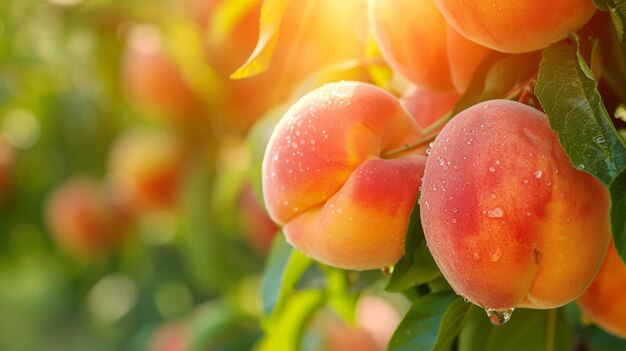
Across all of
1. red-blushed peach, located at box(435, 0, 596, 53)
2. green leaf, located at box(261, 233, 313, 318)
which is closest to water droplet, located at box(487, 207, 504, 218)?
red-blushed peach, located at box(435, 0, 596, 53)

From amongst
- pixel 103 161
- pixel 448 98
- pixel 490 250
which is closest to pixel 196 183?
pixel 103 161

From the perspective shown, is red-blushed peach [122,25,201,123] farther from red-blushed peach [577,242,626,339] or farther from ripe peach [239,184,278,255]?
red-blushed peach [577,242,626,339]

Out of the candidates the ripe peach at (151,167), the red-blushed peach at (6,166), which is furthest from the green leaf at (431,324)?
the red-blushed peach at (6,166)

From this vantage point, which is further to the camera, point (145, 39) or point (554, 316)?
point (145, 39)

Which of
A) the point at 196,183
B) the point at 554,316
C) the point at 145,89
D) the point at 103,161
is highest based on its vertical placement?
the point at 554,316

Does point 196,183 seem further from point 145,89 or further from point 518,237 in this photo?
point 518,237

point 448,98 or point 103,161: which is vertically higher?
point 448,98

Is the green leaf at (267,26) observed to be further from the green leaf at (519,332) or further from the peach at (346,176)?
the green leaf at (519,332)

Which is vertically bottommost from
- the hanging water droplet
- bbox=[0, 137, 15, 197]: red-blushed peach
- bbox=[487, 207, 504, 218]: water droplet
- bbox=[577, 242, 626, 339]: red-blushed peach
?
bbox=[0, 137, 15, 197]: red-blushed peach
